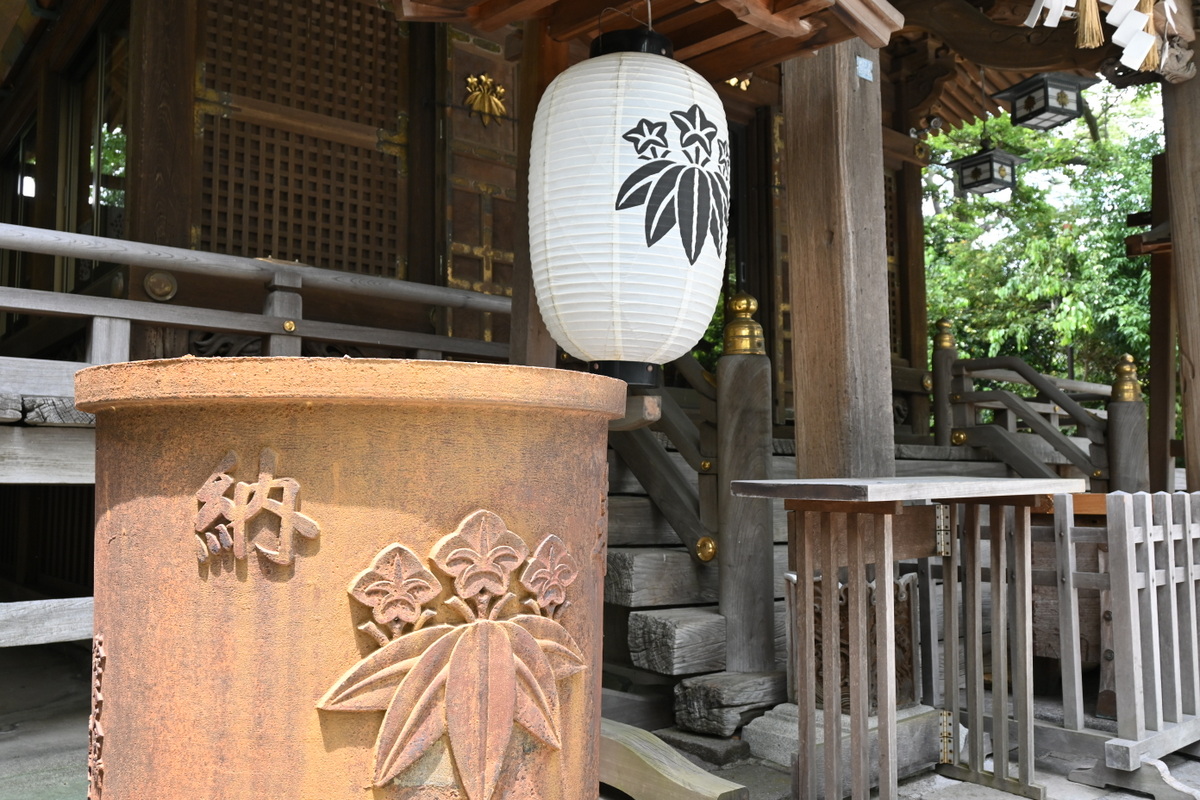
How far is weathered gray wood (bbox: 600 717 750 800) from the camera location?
2.86 m

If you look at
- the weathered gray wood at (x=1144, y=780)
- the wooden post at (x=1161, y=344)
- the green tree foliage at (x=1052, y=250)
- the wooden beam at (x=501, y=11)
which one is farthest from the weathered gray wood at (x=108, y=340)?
the green tree foliage at (x=1052, y=250)

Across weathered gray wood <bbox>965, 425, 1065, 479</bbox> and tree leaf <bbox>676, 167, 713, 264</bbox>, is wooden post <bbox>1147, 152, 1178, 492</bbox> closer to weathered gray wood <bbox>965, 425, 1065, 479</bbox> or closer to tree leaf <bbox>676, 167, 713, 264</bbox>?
weathered gray wood <bbox>965, 425, 1065, 479</bbox>

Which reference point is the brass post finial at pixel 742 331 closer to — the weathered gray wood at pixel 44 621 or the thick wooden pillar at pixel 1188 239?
the thick wooden pillar at pixel 1188 239

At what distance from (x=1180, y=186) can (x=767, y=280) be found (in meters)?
3.21

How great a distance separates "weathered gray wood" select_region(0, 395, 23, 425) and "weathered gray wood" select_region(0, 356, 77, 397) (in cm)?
9

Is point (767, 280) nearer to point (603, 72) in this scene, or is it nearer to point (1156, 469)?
point (1156, 469)

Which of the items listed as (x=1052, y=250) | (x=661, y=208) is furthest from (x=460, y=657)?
(x=1052, y=250)

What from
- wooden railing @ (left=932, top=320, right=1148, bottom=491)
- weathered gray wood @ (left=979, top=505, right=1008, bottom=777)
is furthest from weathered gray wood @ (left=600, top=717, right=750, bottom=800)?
wooden railing @ (left=932, top=320, right=1148, bottom=491)

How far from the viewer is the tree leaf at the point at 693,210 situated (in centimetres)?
304

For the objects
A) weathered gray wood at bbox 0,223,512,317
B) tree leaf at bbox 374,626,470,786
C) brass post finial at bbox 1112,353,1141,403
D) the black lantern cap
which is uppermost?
the black lantern cap

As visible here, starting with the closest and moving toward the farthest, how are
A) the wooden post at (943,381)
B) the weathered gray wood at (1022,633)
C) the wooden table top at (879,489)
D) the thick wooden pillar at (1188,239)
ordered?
the wooden table top at (879,489)
the weathered gray wood at (1022,633)
the thick wooden pillar at (1188,239)
the wooden post at (943,381)

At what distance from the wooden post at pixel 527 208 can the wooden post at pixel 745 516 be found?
0.98 metres

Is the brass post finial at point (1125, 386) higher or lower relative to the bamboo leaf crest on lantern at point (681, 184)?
lower

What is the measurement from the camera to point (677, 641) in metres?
4.01
